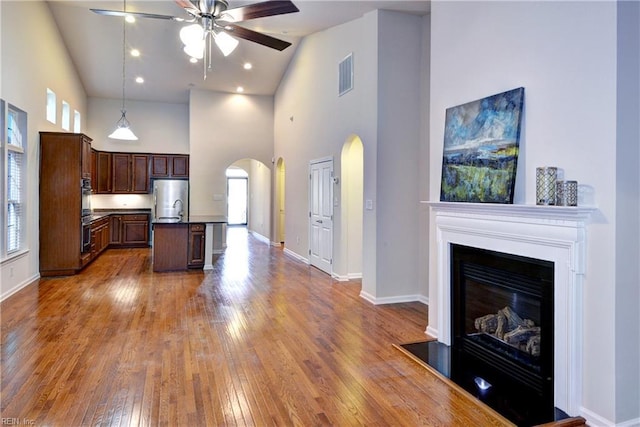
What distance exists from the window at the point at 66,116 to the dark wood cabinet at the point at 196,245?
358 centimetres

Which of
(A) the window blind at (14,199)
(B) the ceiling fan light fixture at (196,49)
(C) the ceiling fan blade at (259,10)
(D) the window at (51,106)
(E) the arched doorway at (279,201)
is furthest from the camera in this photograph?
(E) the arched doorway at (279,201)

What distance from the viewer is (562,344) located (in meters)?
2.43

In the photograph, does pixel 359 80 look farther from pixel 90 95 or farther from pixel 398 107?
pixel 90 95

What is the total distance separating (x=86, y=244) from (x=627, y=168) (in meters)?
7.68

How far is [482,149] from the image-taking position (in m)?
3.06

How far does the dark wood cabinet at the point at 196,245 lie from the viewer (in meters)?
7.09

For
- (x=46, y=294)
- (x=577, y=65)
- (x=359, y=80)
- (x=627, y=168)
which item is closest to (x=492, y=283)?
(x=627, y=168)

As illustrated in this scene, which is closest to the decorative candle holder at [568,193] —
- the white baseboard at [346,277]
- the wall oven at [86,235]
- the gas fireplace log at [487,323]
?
the gas fireplace log at [487,323]

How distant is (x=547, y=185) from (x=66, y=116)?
8962mm

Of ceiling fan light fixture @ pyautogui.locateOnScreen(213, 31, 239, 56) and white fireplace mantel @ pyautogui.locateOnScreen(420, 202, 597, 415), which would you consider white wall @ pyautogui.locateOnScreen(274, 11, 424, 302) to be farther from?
white fireplace mantel @ pyautogui.locateOnScreen(420, 202, 597, 415)

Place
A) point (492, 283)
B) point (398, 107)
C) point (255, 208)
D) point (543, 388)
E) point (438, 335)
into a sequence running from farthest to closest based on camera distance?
point (255, 208) → point (398, 107) → point (438, 335) → point (492, 283) → point (543, 388)

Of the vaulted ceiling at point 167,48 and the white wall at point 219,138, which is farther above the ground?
the vaulted ceiling at point 167,48

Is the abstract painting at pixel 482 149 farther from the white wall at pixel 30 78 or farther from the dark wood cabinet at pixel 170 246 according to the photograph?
the white wall at pixel 30 78

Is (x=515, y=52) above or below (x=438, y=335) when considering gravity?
above
